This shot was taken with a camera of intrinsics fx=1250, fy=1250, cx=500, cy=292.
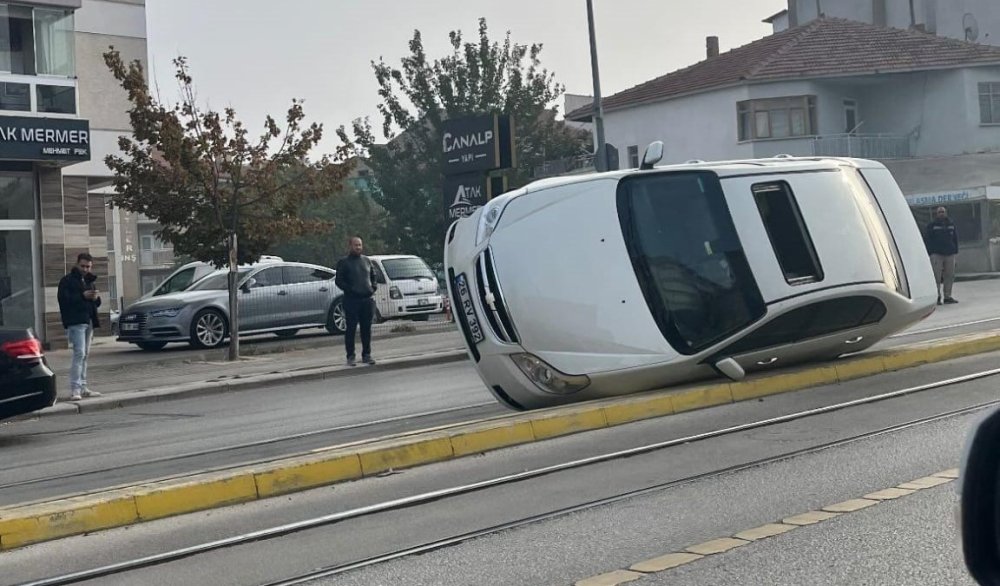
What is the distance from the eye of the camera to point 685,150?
49062 mm

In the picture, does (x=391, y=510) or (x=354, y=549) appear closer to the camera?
(x=354, y=549)

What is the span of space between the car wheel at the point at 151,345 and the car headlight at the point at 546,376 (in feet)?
47.8

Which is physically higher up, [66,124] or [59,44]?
[59,44]

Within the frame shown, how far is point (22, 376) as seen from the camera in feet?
38.9

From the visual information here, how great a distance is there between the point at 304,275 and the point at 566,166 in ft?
107

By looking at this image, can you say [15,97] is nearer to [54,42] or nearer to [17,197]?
[54,42]

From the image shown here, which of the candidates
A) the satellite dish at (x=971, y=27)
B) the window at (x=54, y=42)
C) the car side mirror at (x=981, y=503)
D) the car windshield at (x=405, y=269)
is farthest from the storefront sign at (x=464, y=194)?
the satellite dish at (x=971, y=27)

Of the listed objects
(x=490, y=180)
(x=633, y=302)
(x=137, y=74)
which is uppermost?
(x=137, y=74)

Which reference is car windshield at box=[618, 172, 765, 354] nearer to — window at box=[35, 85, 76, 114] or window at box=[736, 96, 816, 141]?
window at box=[35, 85, 76, 114]

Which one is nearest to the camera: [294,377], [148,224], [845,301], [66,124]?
[845,301]

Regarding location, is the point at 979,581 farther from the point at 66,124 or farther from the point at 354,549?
the point at 66,124

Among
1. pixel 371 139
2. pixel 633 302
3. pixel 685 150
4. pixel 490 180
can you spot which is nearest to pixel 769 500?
pixel 633 302

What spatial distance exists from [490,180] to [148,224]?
7948 cm

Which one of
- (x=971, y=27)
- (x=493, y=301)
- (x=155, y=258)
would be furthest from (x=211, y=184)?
(x=155, y=258)
